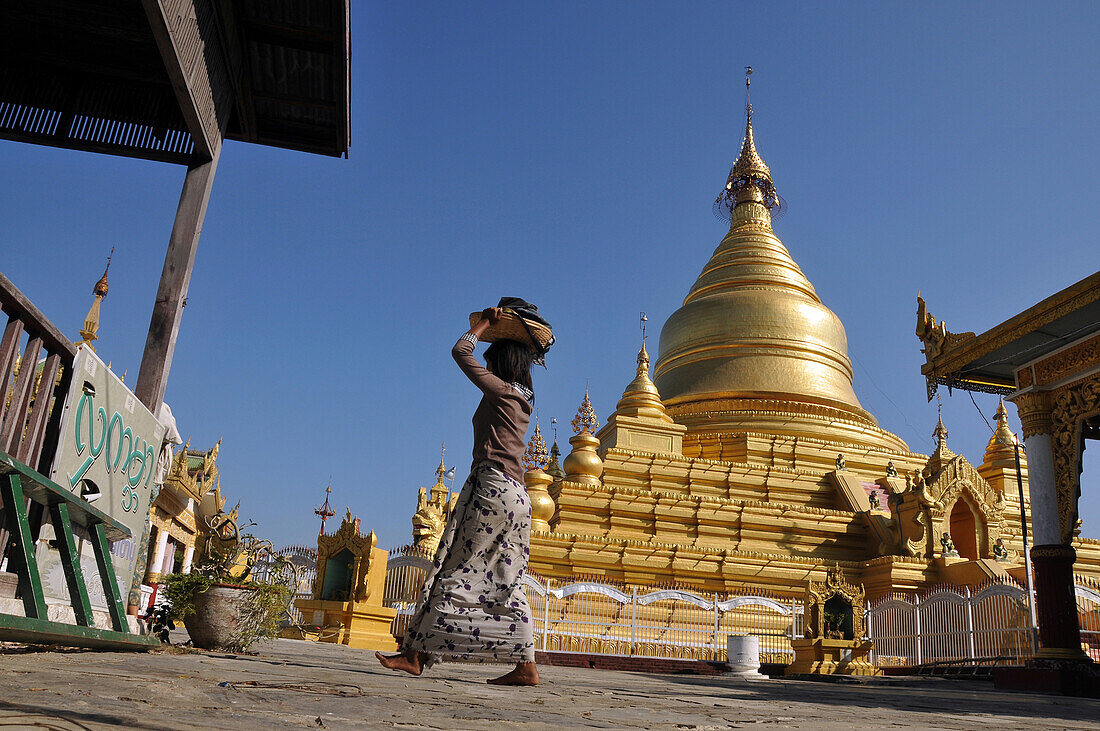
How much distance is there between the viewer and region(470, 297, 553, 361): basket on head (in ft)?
14.9

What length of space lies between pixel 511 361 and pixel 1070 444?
7005mm

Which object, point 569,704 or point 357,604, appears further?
point 357,604

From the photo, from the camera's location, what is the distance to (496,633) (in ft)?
12.9

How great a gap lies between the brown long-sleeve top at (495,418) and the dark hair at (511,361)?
0.44 feet

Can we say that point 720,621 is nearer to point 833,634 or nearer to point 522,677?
point 833,634

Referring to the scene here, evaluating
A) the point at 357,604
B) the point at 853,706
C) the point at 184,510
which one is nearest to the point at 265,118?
the point at 853,706

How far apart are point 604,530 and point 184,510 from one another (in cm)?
1084

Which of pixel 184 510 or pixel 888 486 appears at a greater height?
pixel 888 486

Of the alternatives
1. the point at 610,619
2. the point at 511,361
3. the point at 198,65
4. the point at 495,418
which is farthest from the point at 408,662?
the point at 610,619

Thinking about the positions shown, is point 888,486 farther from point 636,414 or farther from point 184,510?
point 184,510

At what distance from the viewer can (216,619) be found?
582 cm

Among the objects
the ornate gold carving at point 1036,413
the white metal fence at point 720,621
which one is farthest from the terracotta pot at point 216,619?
the ornate gold carving at point 1036,413

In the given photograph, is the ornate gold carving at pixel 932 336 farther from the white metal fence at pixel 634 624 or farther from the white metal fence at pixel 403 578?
the white metal fence at pixel 403 578

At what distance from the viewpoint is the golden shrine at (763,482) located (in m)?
18.7
